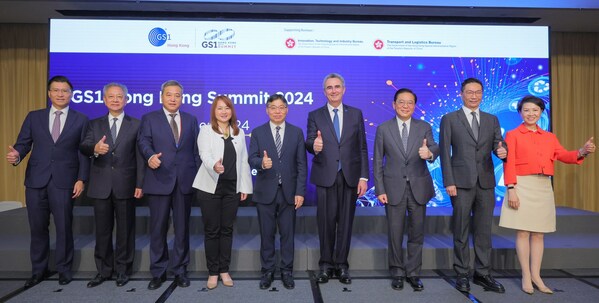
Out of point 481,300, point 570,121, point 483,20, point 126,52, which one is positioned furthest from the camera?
point 570,121

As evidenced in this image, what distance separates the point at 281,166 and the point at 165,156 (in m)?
0.86

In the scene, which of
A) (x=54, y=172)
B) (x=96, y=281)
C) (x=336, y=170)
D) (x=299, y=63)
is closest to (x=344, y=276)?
(x=336, y=170)

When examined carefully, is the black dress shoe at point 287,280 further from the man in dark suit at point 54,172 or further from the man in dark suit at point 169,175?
the man in dark suit at point 54,172

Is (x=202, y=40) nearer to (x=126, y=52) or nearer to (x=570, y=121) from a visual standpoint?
(x=126, y=52)

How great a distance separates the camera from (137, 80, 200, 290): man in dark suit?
9.48 ft

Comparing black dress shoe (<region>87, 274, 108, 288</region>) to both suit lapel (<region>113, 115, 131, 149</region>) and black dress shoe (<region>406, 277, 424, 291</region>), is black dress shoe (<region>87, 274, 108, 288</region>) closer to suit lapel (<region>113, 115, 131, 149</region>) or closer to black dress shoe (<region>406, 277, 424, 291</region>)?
suit lapel (<region>113, 115, 131, 149</region>)

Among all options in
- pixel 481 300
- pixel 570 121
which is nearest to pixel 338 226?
pixel 481 300

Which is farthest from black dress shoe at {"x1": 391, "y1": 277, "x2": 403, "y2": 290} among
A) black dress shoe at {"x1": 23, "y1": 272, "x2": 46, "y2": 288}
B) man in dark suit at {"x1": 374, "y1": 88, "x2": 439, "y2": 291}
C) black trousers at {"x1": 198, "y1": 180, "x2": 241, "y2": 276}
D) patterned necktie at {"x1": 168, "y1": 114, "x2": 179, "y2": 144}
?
black dress shoe at {"x1": 23, "y1": 272, "x2": 46, "y2": 288}

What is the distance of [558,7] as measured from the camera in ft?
15.5

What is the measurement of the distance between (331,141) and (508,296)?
1659 mm

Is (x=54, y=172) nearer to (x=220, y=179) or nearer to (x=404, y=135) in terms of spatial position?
(x=220, y=179)

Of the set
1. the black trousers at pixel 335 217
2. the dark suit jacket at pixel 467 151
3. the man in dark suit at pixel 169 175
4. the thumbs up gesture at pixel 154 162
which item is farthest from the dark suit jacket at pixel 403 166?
the thumbs up gesture at pixel 154 162

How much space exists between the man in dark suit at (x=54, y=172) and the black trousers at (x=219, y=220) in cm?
105

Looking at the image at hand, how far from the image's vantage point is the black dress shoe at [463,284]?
285 cm
